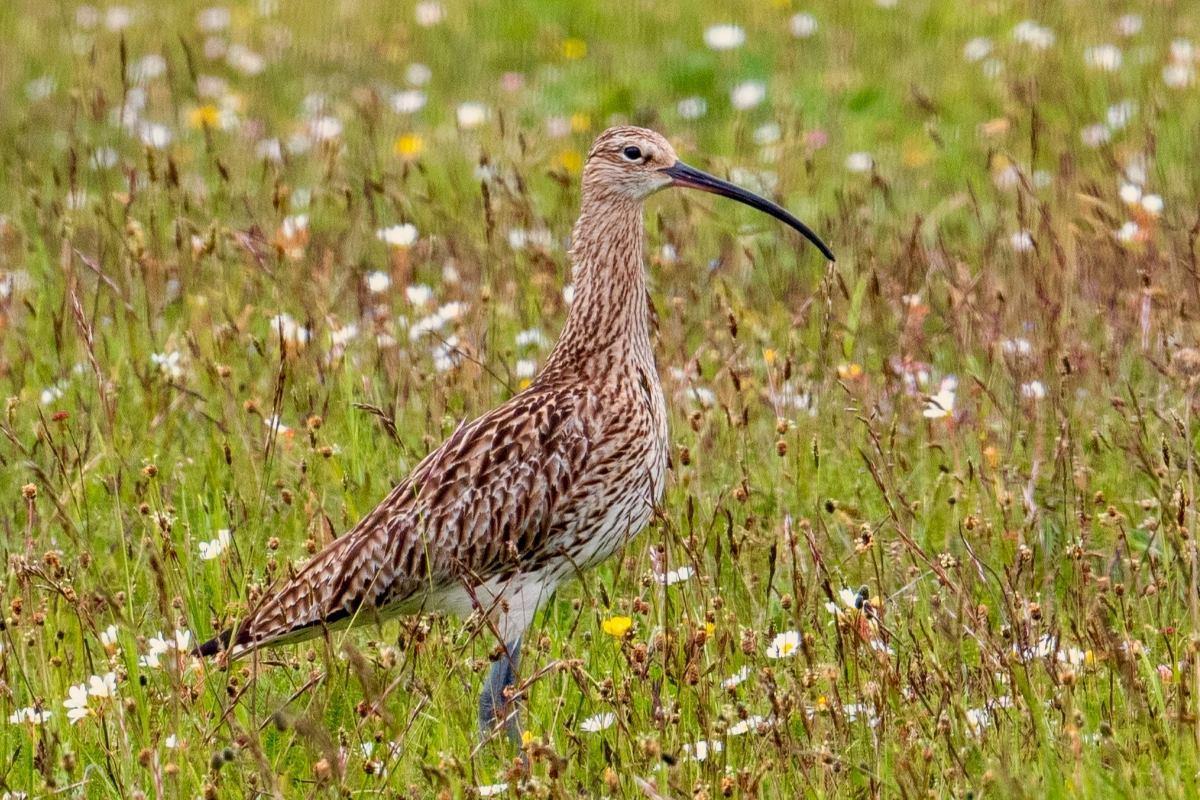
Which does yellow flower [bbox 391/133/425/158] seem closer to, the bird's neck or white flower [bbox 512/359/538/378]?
white flower [bbox 512/359/538/378]

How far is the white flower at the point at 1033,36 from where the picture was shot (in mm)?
10336

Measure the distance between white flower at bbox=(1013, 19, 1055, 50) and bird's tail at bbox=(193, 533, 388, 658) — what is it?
6.58m

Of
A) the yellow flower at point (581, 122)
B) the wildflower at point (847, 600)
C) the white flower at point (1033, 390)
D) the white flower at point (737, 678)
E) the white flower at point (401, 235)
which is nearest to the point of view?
the white flower at point (737, 678)

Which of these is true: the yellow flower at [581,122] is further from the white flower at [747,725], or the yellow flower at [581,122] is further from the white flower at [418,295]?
the white flower at [747,725]

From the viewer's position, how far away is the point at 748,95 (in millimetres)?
10188

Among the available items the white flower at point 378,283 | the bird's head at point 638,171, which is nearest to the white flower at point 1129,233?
the bird's head at point 638,171

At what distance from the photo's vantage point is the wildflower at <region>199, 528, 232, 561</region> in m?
4.96

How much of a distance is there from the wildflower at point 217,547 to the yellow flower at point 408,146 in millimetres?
4707

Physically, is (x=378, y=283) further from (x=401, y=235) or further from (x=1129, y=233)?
(x=1129, y=233)

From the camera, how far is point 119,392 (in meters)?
6.31

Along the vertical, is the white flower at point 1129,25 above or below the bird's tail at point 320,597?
above

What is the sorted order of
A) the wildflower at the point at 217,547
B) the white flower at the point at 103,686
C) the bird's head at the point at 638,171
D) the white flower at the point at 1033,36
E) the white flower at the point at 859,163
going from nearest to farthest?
the white flower at the point at 103,686, the wildflower at the point at 217,547, the bird's head at the point at 638,171, the white flower at the point at 859,163, the white flower at the point at 1033,36

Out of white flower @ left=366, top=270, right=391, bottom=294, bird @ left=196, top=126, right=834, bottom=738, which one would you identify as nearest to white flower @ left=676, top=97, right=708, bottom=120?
white flower @ left=366, top=270, right=391, bottom=294

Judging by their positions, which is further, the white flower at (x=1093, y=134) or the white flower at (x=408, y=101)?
the white flower at (x=408, y=101)
